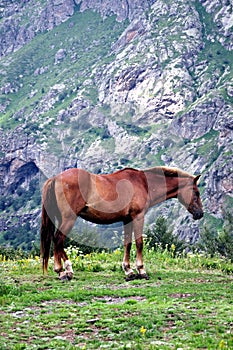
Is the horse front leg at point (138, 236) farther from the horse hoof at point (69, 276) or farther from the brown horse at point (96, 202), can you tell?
the horse hoof at point (69, 276)

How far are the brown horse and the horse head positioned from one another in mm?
578

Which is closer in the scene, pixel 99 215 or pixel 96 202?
pixel 96 202

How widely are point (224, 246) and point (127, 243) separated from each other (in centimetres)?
4628

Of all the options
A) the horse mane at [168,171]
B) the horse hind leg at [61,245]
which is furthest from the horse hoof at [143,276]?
the horse mane at [168,171]

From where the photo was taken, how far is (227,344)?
6371 mm

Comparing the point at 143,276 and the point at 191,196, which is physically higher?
the point at 191,196

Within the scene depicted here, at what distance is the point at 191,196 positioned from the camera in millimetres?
13977

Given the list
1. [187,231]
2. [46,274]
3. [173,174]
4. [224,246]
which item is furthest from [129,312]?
[187,231]

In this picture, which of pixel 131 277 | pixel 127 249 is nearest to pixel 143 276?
pixel 131 277

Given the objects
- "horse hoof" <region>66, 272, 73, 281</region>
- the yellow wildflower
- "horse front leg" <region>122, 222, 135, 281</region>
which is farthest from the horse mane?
the yellow wildflower

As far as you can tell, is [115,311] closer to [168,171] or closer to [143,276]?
[143,276]

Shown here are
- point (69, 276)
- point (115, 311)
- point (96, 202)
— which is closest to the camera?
point (115, 311)

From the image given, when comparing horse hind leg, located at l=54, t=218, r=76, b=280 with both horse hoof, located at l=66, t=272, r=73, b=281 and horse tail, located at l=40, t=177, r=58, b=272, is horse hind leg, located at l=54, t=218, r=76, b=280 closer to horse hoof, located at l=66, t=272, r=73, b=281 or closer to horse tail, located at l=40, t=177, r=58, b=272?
horse hoof, located at l=66, t=272, r=73, b=281

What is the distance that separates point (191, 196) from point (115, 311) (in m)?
6.28
